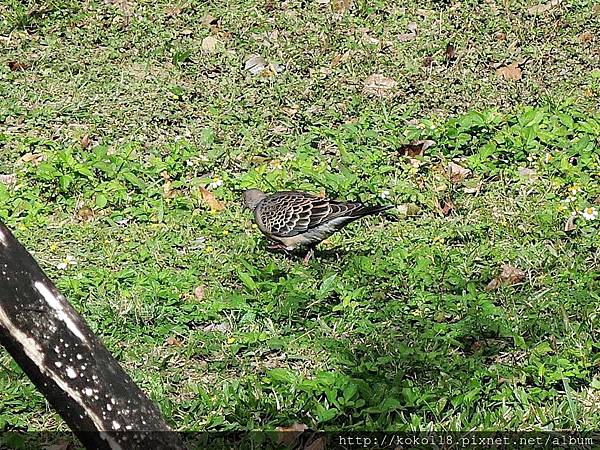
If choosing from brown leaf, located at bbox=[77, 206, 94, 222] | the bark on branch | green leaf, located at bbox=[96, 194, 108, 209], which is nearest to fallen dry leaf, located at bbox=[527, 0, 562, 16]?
green leaf, located at bbox=[96, 194, 108, 209]

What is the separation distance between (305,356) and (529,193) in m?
2.51

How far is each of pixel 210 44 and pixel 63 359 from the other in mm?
7359

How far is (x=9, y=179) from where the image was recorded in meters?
7.77

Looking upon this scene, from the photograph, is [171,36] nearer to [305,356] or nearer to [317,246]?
[317,246]

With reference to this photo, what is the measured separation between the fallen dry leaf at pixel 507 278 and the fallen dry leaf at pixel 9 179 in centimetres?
402

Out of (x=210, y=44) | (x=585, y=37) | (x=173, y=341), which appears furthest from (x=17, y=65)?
(x=585, y=37)

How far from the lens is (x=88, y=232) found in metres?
6.89

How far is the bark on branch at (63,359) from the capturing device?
280 centimetres

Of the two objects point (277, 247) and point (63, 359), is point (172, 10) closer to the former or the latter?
point (277, 247)

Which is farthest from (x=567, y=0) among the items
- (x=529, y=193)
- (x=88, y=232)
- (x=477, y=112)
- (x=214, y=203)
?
(x=88, y=232)

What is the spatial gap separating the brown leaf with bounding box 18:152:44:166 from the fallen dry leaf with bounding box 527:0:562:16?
5.02 m

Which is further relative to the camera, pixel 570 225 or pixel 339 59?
pixel 339 59

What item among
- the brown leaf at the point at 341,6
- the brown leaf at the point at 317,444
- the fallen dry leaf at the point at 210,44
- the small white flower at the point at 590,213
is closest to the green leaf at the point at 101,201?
the fallen dry leaf at the point at 210,44

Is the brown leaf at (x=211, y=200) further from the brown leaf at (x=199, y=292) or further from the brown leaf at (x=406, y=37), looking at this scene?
the brown leaf at (x=406, y=37)
